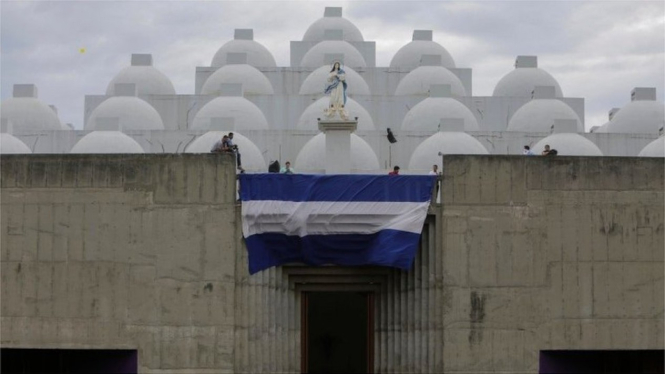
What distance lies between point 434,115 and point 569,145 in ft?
13.7

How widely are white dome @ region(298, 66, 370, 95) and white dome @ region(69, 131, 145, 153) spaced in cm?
653

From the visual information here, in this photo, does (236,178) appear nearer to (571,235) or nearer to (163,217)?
(163,217)

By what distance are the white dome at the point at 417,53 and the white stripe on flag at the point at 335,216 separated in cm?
Result: 1968

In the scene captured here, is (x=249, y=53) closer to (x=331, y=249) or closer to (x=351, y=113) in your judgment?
(x=351, y=113)

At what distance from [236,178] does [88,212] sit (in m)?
2.75

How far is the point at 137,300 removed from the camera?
22109 millimetres

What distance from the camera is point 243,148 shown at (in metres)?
32.1

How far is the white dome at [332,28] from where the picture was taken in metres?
43.6

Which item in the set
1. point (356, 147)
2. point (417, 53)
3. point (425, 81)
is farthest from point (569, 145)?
point (417, 53)

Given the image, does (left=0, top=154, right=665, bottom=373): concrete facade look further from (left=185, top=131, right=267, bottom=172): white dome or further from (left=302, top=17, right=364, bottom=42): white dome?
(left=302, top=17, right=364, bottom=42): white dome

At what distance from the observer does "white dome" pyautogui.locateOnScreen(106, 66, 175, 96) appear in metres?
40.4

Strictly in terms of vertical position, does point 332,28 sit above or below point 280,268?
above

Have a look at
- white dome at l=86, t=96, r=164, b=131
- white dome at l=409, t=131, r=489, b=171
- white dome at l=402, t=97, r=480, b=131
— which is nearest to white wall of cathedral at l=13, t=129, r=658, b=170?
white dome at l=402, t=97, r=480, b=131

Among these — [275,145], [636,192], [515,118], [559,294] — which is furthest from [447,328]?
[515,118]
